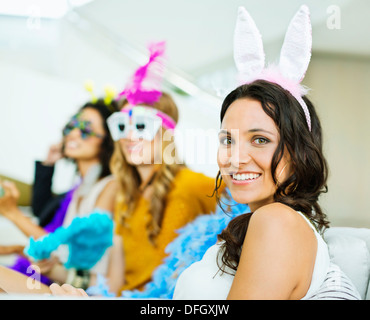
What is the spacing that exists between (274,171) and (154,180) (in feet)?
3.11

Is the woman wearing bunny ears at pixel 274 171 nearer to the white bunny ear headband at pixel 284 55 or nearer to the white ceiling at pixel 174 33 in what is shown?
the white bunny ear headband at pixel 284 55

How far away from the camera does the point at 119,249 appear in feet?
5.33

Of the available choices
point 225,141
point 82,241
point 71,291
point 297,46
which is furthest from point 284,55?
point 82,241

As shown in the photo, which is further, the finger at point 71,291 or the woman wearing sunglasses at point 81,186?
the woman wearing sunglasses at point 81,186

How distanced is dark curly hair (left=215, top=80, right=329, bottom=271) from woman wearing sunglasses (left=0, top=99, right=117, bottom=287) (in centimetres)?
120

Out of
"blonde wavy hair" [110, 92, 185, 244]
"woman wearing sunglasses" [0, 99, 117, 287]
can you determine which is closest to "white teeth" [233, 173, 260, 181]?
"blonde wavy hair" [110, 92, 185, 244]

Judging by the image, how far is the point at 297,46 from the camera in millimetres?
757

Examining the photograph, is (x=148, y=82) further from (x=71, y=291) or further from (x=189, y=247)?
(x=71, y=291)

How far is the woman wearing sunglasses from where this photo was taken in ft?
6.15

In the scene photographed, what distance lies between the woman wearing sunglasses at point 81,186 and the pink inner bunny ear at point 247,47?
1149mm

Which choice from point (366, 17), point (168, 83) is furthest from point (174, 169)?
point (366, 17)

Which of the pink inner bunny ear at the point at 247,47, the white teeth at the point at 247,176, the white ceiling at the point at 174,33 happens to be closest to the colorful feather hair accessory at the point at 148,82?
the white ceiling at the point at 174,33

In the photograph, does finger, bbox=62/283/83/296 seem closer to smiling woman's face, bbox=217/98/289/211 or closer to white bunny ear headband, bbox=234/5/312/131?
smiling woman's face, bbox=217/98/289/211

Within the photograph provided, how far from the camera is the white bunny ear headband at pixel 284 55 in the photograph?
0.75 metres
